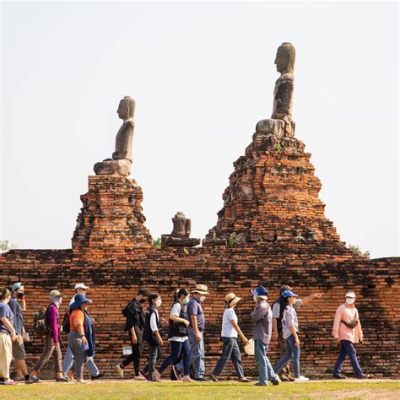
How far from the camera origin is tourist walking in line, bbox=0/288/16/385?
54.7 ft

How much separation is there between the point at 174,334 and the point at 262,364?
1.78m

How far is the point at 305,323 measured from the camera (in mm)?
22297

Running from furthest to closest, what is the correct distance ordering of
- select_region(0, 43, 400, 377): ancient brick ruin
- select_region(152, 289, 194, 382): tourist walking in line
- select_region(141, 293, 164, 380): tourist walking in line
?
select_region(0, 43, 400, 377): ancient brick ruin, select_region(141, 293, 164, 380): tourist walking in line, select_region(152, 289, 194, 382): tourist walking in line

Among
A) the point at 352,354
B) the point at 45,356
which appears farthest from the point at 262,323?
the point at 45,356

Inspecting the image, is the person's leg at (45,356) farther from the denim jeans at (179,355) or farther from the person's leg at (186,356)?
the person's leg at (186,356)

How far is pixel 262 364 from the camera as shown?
648 inches

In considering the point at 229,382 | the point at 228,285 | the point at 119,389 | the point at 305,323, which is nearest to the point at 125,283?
the point at 228,285

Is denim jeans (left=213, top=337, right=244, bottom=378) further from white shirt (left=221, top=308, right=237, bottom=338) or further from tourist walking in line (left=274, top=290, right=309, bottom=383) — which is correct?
tourist walking in line (left=274, top=290, right=309, bottom=383)

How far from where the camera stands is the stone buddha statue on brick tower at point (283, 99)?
1150 inches

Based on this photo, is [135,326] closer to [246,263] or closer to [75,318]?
[75,318]

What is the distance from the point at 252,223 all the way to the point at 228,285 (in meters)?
5.55

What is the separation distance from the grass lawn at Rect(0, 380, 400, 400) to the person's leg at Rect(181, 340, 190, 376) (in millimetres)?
686

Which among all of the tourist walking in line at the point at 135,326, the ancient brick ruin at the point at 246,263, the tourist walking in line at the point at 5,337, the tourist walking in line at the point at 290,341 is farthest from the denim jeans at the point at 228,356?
the tourist walking in line at the point at 5,337

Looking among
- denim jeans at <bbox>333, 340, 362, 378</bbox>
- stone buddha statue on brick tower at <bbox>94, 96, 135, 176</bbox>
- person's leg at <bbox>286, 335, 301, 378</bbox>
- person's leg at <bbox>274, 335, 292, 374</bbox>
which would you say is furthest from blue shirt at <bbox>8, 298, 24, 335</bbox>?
stone buddha statue on brick tower at <bbox>94, 96, 135, 176</bbox>
